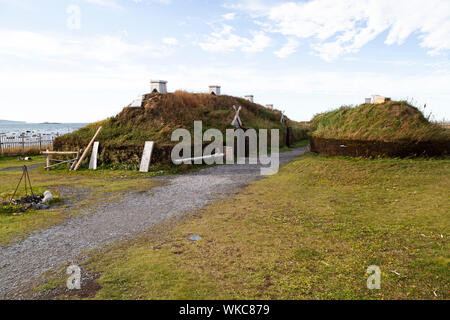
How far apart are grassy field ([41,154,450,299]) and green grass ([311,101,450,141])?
3.93 m

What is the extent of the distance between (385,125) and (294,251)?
1123 centimetres

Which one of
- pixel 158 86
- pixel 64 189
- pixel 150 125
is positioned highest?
pixel 158 86

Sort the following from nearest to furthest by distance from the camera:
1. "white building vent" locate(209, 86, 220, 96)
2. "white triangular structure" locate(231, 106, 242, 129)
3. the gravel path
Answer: the gravel path
"white triangular structure" locate(231, 106, 242, 129)
"white building vent" locate(209, 86, 220, 96)

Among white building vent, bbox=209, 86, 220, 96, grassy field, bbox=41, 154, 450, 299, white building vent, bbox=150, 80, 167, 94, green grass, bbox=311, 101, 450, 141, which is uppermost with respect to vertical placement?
white building vent, bbox=209, 86, 220, 96

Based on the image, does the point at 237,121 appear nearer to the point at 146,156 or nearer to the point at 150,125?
the point at 150,125

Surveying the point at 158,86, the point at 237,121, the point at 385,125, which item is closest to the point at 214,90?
the point at 237,121

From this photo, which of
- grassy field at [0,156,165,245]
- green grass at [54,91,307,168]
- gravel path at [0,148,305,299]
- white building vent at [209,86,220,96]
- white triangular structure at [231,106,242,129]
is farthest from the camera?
white building vent at [209,86,220,96]

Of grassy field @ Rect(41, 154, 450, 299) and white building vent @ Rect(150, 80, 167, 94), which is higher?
white building vent @ Rect(150, 80, 167, 94)

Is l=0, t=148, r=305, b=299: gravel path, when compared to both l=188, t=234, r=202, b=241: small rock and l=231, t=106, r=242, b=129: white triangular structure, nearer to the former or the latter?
l=188, t=234, r=202, b=241: small rock

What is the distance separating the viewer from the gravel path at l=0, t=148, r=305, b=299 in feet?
18.1

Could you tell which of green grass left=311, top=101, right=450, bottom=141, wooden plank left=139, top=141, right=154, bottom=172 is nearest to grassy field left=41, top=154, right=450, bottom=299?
green grass left=311, top=101, right=450, bottom=141

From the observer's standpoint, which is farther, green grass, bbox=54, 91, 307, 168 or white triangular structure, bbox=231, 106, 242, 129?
white triangular structure, bbox=231, 106, 242, 129

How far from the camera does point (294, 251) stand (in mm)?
5852
